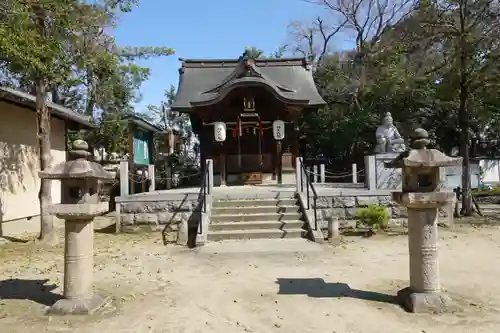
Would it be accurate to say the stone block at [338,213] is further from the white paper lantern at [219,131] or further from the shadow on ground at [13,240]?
the shadow on ground at [13,240]

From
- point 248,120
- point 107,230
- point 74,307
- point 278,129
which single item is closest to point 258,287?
point 74,307

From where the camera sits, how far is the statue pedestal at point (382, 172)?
12367 millimetres

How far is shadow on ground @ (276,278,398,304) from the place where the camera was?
5.77 m

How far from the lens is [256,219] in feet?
35.6

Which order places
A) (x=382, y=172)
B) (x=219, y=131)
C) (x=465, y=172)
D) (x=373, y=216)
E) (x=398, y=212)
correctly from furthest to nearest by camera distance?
(x=219, y=131) < (x=465, y=172) < (x=382, y=172) < (x=398, y=212) < (x=373, y=216)

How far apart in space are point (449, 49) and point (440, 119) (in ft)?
42.2

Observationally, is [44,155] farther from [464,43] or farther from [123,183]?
[464,43]

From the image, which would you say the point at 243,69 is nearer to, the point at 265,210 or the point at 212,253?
the point at 265,210

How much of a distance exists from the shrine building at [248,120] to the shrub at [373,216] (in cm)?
713

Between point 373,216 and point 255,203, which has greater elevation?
point 255,203

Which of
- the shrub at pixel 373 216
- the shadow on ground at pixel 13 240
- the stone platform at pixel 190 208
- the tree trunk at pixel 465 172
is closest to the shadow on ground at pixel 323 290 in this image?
the shrub at pixel 373 216

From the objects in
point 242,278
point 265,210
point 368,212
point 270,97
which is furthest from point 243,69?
point 242,278

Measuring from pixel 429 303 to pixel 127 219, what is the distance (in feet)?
27.8

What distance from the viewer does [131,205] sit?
11.5m
